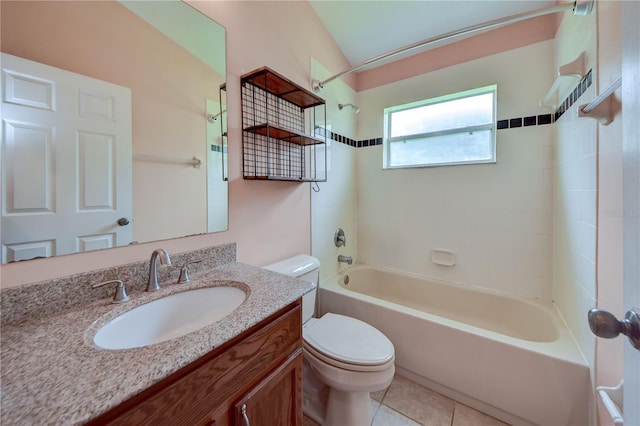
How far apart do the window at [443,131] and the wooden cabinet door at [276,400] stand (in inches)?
73.3

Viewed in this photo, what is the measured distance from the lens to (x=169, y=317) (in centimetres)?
87

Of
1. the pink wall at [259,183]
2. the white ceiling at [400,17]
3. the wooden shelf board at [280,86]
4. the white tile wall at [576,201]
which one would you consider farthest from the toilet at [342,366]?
the white ceiling at [400,17]

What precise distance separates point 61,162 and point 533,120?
99.5 inches

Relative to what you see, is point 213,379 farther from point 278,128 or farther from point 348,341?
point 278,128

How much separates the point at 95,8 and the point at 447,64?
86.5 inches

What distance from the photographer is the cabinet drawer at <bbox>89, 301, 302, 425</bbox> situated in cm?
48

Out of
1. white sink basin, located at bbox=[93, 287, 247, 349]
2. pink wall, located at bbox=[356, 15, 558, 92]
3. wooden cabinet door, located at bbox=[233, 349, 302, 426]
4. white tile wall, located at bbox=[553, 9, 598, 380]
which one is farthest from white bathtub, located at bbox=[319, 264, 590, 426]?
pink wall, located at bbox=[356, 15, 558, 92]

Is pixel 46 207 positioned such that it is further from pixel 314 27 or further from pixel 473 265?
pixel 473 265

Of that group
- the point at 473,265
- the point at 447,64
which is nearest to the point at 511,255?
the point at 473,265

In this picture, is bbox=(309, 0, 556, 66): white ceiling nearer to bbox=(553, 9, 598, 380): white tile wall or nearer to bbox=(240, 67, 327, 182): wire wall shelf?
bbox=(553, 9, 598, 380): white tile wall

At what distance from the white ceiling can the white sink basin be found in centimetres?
204

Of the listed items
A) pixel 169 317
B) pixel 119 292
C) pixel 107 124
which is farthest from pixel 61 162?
pixel 169 317

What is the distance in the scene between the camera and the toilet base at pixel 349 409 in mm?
1176

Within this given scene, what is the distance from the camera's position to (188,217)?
1.10 m
